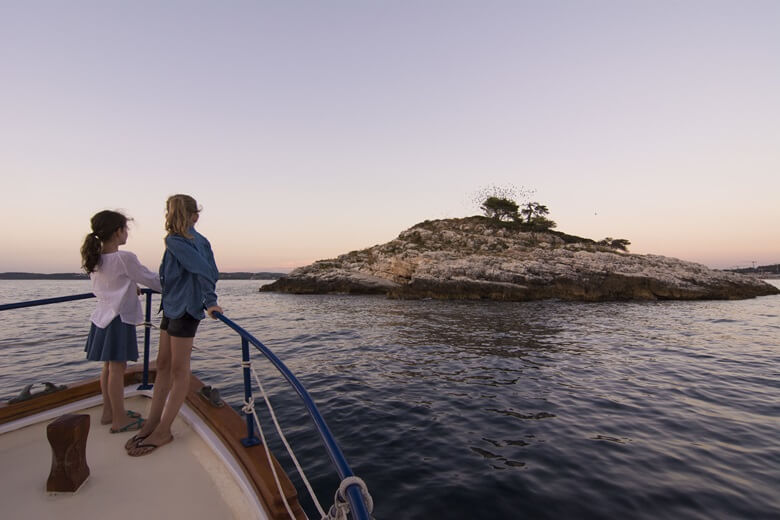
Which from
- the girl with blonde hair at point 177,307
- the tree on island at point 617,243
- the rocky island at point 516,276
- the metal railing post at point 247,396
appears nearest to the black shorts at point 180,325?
the girl with blonde hair at point 177,307

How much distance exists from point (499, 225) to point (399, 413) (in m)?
60.3

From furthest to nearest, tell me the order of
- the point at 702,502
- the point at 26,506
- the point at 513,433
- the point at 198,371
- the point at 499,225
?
the point at 499,225, the point at 198,371, the point at 513,433, the point at 702,502, the point at 26,506

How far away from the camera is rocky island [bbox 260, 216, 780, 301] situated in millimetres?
35031

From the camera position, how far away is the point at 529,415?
21.1 feet

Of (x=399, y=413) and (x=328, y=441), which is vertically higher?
(x=328, y=441)

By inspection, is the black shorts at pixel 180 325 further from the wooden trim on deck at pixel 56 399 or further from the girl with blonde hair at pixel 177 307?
the wooden trim on deck at pixel 56 399

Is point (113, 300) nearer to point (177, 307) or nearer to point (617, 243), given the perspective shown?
point (177, 307)

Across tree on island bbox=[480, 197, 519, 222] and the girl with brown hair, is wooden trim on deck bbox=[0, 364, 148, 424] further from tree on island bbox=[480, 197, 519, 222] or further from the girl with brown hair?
tree on island bbox=[480, 197, 519, 222]

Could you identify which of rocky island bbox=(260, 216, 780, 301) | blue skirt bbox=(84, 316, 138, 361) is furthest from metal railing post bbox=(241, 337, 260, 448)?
rocky island bbox=(260, 216, 780, 301)

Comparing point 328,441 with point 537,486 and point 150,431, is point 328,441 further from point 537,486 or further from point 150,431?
point 537,486

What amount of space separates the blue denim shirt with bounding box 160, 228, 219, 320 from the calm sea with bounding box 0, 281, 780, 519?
1.11 m

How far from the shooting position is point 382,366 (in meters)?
9.97

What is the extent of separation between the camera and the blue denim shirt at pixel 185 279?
120 inches

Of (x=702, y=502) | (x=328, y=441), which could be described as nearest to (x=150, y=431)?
(x=328, y=441)
